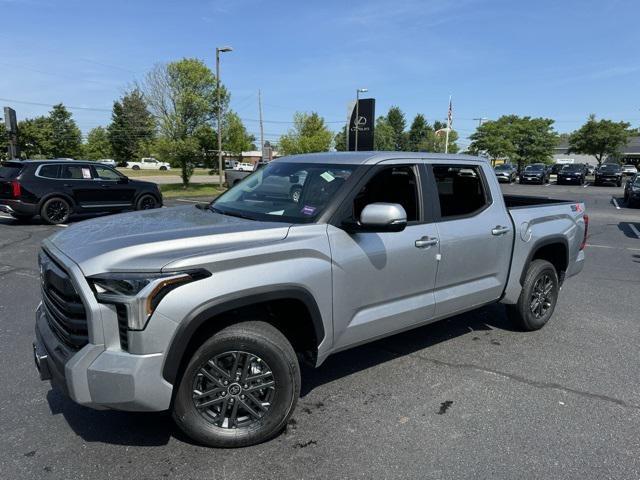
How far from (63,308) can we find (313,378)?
75.3 inches

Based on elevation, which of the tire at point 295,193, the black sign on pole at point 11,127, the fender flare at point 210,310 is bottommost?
the fender flare at point 210,310

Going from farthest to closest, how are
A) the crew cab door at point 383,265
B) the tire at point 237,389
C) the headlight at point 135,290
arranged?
1. the crew cab door at point 383,265
2. the tire at point 237,389
3. the headlight at point 135,290

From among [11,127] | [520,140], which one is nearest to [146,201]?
[11,127]

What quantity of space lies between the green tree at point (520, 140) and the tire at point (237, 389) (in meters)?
55.9

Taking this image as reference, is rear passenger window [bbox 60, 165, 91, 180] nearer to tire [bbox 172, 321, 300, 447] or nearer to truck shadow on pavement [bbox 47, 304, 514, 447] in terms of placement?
truck shadow on pavement [bbox 47, 304, 514, 447]

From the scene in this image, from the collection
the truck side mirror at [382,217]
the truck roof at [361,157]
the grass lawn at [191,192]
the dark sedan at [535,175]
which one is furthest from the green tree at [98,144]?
the truck side mirror at [382,217]

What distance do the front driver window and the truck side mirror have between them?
0.51 m

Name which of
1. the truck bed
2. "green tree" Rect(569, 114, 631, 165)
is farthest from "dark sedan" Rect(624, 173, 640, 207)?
"green tree" Rect(569, 114, 631, 165)

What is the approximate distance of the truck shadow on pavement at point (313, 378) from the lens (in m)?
2.96

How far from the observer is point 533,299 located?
191 inches

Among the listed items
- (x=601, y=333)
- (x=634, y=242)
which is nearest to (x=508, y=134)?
(x=634, y=242)

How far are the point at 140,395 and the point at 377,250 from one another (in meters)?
1.72

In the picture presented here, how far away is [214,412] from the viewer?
9.25ft

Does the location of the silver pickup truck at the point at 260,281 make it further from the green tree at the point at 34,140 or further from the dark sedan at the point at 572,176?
the green tree at the point at 34,140
